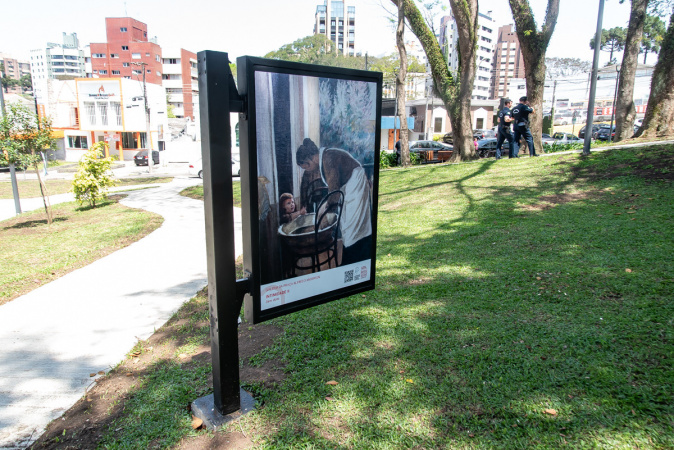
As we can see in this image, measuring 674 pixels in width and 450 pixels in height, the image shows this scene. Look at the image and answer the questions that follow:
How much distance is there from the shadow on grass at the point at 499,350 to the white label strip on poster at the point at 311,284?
69cm

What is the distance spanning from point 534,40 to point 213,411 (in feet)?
49.3

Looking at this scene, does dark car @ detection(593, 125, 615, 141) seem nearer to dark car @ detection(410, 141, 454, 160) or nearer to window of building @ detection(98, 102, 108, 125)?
dark car @ detection(410, 141, 454, 160)

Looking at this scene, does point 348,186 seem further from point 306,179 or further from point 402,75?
point 402,75

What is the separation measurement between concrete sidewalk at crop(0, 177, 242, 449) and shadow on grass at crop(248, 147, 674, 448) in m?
1.59

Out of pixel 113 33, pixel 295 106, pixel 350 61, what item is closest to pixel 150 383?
pixel 295 106

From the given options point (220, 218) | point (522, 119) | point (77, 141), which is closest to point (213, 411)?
point (220, 218)

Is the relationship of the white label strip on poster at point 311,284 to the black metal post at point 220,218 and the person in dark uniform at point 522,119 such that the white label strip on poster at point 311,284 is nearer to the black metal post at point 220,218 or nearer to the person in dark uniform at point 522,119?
the black metal post at point 220,218

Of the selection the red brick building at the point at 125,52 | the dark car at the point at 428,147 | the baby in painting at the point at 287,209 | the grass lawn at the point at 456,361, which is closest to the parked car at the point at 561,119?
the dark car at the point at 428,147

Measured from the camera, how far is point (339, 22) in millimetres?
144125

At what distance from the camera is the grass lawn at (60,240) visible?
6988 millimetres

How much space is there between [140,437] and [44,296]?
4138mm

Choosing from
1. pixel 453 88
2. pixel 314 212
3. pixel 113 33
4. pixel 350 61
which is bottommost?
pixel 314 212

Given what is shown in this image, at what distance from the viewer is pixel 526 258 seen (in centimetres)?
534

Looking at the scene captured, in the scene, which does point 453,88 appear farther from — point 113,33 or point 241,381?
point 113,33
